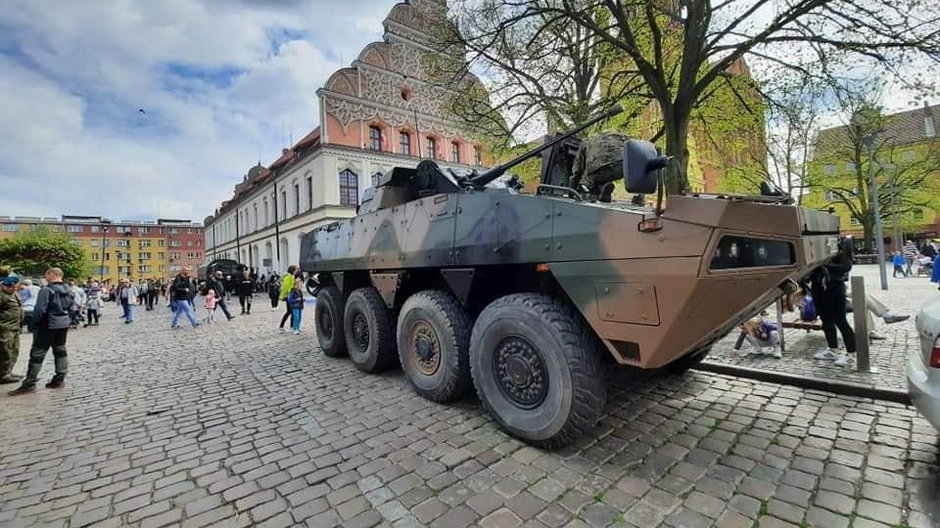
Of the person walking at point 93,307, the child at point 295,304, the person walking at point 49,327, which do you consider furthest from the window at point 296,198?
the person walking at point 49,327

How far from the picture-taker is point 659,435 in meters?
3.43

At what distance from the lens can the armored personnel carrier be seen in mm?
2549

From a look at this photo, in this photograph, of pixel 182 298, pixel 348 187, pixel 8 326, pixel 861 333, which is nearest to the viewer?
pixel 861 333

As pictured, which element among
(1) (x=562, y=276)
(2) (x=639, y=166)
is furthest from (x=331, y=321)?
(2) (x=639, y=166)

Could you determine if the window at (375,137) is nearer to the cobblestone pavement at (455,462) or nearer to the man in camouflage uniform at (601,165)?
the cobblestone pavement at (455,462)

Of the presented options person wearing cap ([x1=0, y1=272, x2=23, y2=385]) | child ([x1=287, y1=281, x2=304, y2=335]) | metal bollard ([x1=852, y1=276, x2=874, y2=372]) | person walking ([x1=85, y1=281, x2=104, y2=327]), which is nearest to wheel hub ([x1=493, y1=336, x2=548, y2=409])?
metal bollard ([x1=852, y1=276, x2=874, y2=372])

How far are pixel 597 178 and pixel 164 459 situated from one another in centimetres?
429

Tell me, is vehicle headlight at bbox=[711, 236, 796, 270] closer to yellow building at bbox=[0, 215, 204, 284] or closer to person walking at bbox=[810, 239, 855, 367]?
person walking at bbox=[810, 239, 855, 367]

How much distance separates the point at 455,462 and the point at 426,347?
1486 millimetres

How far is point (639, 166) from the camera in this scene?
95.3 inches

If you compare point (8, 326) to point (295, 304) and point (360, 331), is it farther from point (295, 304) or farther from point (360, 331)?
point (360, 331)

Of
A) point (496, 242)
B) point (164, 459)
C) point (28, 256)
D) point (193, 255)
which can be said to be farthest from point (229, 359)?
point (193, 255)

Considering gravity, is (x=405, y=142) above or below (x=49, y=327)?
above

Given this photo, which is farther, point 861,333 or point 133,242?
point 133,242
